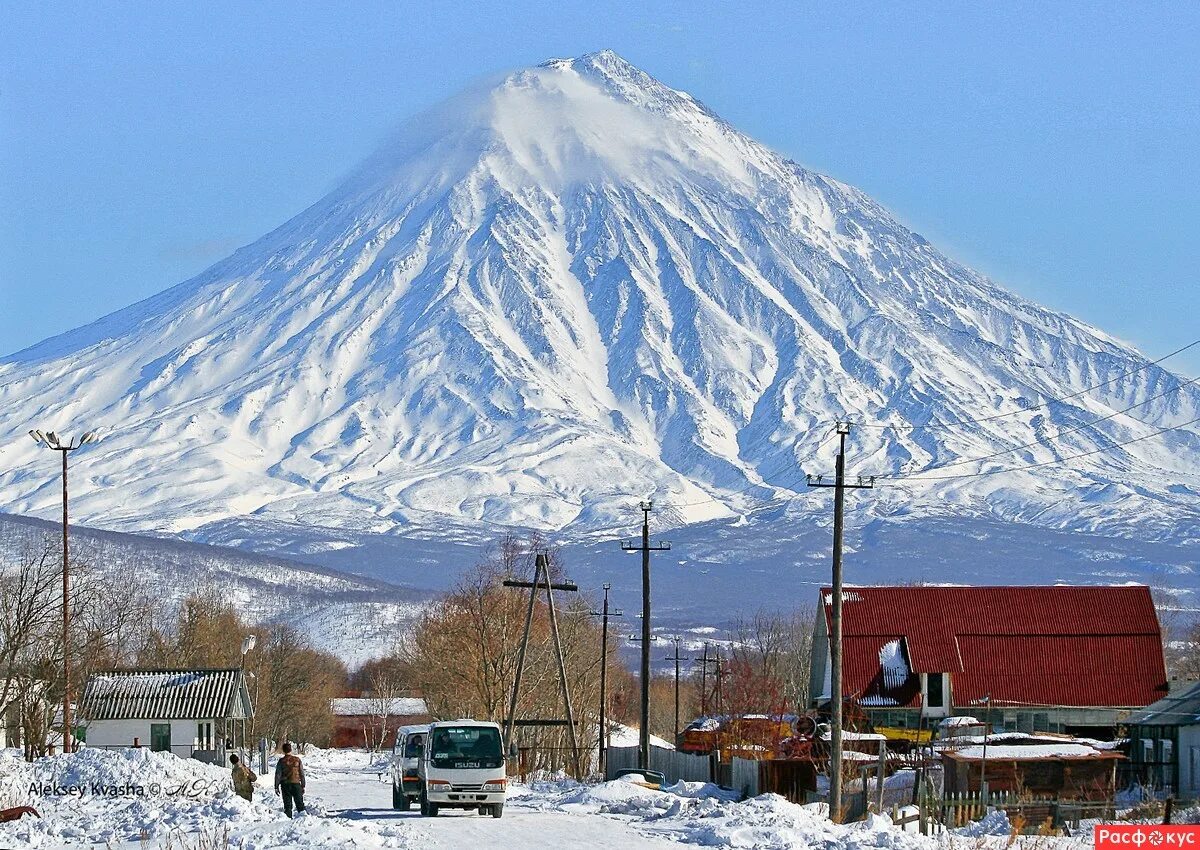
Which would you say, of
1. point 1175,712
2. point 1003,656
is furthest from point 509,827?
point 1003,656

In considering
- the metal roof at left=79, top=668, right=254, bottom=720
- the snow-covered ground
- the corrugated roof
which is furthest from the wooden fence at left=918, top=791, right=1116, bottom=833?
the metal roof at left=79, top=668, right=254, bottom=720

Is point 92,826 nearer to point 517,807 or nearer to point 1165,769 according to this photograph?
point 517,807

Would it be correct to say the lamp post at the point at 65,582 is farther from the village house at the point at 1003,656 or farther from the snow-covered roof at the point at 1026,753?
the village house at the point at 1003,656

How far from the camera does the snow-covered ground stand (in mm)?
27656

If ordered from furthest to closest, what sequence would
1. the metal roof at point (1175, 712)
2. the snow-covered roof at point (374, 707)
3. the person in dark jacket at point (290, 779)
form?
the snow-covered roof at point (374, 707) → the metal roof at point (1175, 712) → the person in dark jacket at point (290, 779)

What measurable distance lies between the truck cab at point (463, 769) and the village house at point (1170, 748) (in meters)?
14.1

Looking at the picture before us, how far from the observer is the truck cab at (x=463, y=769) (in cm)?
3703

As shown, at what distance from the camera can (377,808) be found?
40.7 m

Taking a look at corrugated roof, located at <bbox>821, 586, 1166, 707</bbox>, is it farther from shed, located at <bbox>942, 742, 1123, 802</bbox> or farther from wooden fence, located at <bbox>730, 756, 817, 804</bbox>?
wooden fence, located at <bbox>730, 756, 817, 804</bbox>

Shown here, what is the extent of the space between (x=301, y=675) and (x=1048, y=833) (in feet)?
270

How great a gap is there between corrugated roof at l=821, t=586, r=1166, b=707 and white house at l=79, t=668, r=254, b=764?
20.0m

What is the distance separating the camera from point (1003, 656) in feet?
207

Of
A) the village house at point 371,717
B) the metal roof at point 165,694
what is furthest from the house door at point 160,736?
the village house at point 371,717

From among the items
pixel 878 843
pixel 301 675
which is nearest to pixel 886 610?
pixel 878 843
